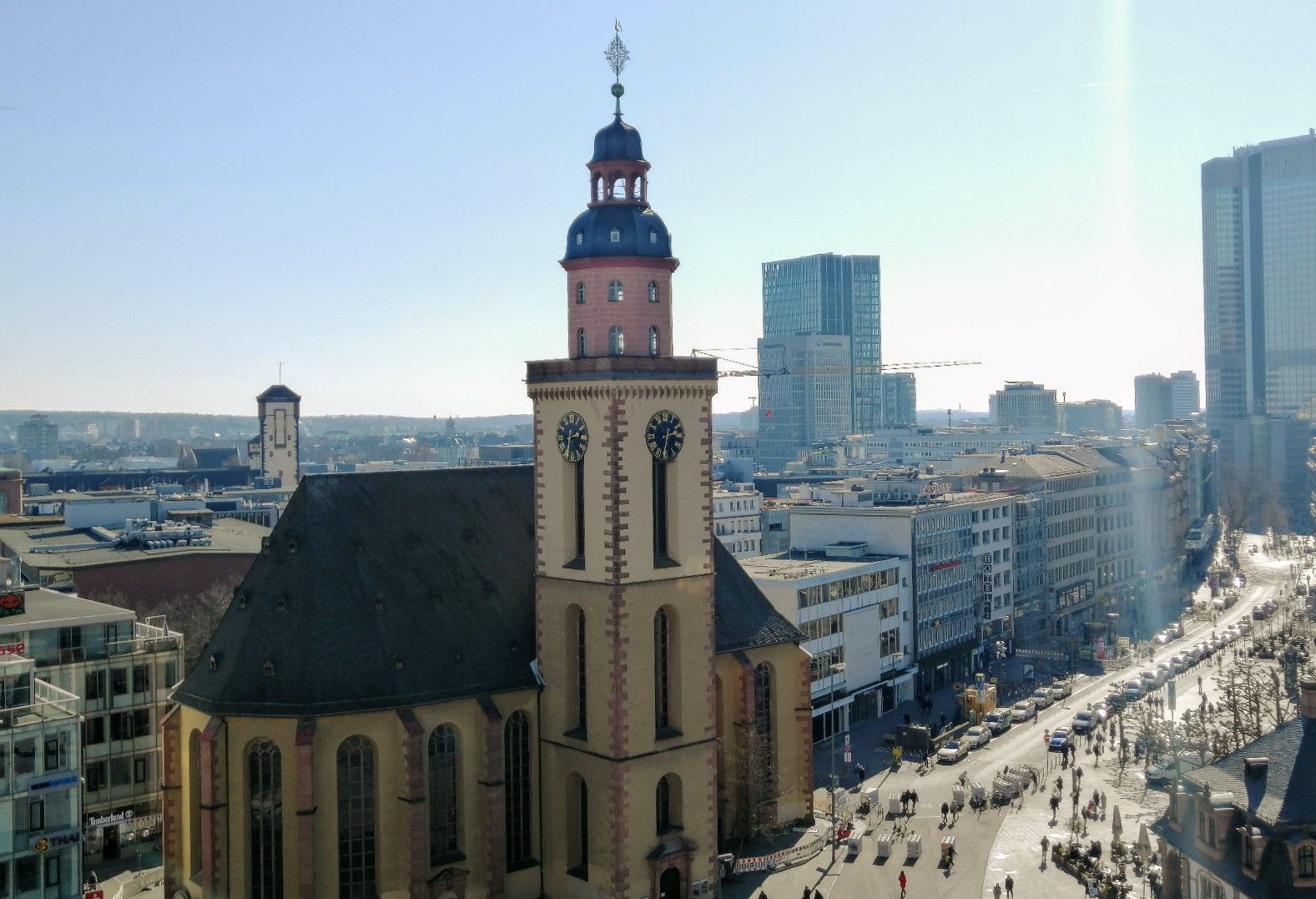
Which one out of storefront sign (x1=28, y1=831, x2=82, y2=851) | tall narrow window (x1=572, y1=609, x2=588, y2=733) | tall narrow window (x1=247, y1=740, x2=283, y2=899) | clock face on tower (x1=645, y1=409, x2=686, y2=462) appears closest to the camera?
storefront sign (x1=28, y1=831, x2=82, y2=851)

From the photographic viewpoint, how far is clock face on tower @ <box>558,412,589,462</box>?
186ft

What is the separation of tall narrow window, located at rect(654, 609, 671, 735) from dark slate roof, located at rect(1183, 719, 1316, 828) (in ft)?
71.5

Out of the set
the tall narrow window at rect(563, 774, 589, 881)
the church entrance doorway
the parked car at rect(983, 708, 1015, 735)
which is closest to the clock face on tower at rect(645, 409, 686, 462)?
the tall narrow window at rect(563, 774, 589, 881)

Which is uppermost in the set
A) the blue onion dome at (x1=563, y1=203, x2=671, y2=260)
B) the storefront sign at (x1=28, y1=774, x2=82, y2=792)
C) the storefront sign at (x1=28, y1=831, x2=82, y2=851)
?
the blue onion dome at (x1=563, y1=203, x2=671, y2=260)

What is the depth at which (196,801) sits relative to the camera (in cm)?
5603

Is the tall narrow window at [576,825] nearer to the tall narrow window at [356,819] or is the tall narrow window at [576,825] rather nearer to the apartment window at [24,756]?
the tall narrow window at [356,819]

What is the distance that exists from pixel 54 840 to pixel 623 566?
78.4 feet

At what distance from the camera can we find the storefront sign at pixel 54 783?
50094mm

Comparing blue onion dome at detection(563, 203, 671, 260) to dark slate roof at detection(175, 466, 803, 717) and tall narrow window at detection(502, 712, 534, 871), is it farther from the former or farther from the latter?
tall narrow window at detection(502, 712, 534, 871)

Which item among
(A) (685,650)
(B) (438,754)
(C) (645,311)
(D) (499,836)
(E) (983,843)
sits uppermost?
(C) (645,311)

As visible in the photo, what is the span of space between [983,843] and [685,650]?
24248 mm

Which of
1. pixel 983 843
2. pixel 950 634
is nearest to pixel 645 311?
pixel 983 843

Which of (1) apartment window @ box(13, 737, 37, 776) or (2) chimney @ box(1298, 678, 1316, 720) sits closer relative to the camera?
(1) apartment window @ box(13, 737, 37, 776)

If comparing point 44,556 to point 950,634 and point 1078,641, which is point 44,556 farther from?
point 1078,641
